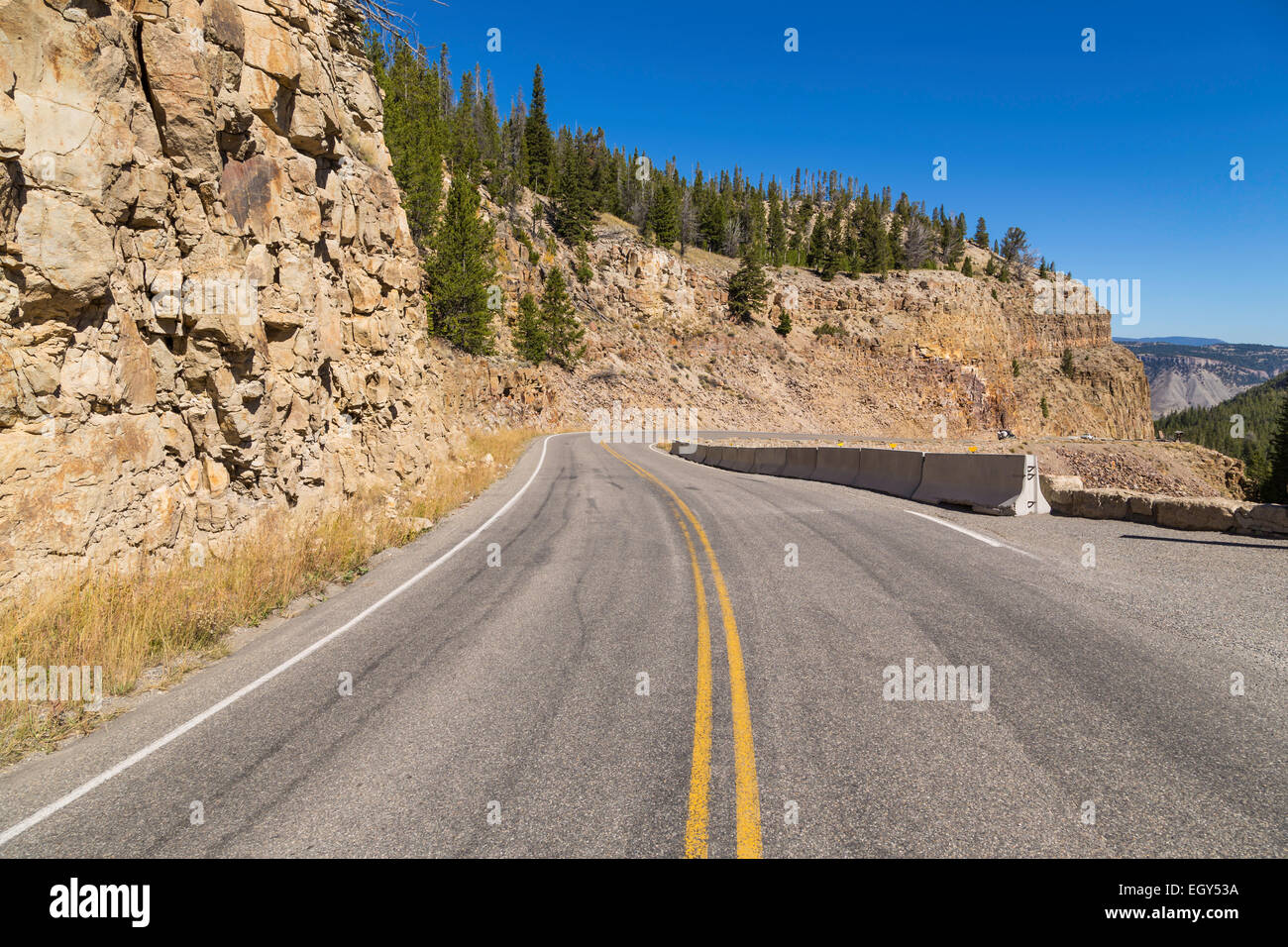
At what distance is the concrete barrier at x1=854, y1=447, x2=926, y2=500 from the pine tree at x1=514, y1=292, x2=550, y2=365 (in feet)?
126

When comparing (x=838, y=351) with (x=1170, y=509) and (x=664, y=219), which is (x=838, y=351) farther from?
(x=1170, y=509)

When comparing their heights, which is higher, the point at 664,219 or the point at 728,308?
the point at 664,219

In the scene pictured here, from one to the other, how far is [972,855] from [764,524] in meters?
8.70

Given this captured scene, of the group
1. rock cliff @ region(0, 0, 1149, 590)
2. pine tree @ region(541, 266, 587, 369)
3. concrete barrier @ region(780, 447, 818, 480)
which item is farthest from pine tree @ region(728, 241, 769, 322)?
rock cliff @ region(0, 0, 1149, 590)

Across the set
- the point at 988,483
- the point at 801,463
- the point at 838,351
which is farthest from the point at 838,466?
the point at 838,351

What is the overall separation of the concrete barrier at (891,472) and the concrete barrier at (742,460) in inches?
306

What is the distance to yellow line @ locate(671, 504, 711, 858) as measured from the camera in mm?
2940

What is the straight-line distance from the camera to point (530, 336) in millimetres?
50438

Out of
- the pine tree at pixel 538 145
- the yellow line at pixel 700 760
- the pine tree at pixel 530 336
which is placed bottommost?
the yellow line at pixel 700 760

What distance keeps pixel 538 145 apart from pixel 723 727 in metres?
86.6

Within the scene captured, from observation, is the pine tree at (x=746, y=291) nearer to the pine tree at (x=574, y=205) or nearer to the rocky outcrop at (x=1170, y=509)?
the pine tree at (x=574, y=205)

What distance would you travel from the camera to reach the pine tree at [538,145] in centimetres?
7606

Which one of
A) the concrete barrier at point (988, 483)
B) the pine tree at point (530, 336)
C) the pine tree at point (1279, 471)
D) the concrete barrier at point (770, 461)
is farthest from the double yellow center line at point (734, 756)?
the pine tree at point (1279, 471)

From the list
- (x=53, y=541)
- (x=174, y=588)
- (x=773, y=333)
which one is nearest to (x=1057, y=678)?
(x=174, y=588)
